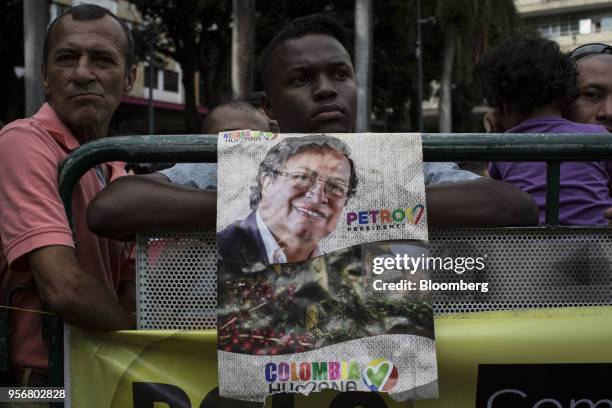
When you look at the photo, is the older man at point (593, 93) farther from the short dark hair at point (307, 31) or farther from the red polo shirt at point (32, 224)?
the red polo shirt at point (32, 224)

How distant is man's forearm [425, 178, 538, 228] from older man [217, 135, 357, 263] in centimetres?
18

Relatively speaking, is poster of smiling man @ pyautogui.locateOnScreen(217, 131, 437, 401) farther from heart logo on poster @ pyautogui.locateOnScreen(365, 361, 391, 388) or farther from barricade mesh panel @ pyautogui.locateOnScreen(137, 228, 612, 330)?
barricade mesh panel @ pyautogui.locateOnScreen(137, 228, 612, 330)

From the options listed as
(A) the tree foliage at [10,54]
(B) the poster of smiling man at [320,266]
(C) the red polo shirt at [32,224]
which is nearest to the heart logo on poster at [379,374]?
(B) the poster of smiling man at [320,266]

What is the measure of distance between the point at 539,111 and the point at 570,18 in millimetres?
62423

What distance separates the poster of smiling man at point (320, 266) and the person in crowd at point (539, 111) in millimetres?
693

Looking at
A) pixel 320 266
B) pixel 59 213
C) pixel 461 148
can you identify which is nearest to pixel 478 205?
pixel 461 148

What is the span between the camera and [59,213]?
176 cm

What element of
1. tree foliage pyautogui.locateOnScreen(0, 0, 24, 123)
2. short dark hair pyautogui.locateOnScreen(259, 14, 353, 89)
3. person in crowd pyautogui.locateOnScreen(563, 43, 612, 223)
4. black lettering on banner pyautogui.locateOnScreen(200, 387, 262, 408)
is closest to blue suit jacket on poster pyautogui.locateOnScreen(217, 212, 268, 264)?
black lettering on banner pyautogui.locateOnScreen(200, 387, 262, 408)

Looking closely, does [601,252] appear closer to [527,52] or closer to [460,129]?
[527,52]

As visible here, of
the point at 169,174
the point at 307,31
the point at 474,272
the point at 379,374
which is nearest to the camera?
the point at 379,374

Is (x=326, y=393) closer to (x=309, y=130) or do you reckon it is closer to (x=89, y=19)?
(x=309, y=130)

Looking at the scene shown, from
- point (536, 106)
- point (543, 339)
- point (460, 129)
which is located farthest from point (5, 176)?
point (460, 129)

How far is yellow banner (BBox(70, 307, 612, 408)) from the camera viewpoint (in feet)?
5.45

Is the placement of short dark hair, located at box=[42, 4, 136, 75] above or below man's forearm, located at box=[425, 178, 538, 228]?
above
